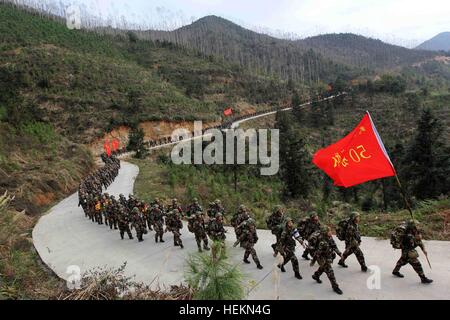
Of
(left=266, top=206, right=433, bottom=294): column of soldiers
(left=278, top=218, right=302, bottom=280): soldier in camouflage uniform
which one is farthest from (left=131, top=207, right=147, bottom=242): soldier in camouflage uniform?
(left=278, top=218, right=302, bottom=280): soldier in camouflage uniform

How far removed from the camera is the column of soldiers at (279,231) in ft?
26.5

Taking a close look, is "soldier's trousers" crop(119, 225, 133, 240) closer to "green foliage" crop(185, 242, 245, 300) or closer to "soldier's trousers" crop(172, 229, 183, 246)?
"soldier's trousers" crop(172, 229, 183, 246)

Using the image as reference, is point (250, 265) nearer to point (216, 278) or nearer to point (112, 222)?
point (216, 278)

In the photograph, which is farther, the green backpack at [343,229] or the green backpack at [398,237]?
the green backpack at [343,229]

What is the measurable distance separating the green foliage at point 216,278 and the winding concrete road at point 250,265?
17.8 inches

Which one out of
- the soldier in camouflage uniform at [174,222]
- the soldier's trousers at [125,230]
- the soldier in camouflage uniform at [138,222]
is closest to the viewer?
the soldier in camouflage uniform at [174,222]

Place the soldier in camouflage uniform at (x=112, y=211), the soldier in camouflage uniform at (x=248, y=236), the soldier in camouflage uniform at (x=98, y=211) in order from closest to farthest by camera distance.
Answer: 1. the soldier in camouflage uniform at (x=248, y=236)
2. the soldier in camouflage uniform at (x=112, y=211)
3. the soldier in camouflage uniform at (x=98, y=211)

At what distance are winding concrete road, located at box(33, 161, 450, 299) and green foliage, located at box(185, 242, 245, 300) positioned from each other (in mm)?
453

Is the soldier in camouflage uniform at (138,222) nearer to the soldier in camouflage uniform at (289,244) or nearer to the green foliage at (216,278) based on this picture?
the soldier in camouflage uniform at (289,244)

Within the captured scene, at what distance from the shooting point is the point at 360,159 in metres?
8.48

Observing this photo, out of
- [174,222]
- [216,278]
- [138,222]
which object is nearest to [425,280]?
[216,278]

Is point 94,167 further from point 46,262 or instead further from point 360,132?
point 360,132

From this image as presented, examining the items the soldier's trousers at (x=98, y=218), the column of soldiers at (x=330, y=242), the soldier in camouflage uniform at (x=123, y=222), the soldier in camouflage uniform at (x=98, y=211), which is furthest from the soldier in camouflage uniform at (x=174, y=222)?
the soldier's trousers at (x=98, y=218)
